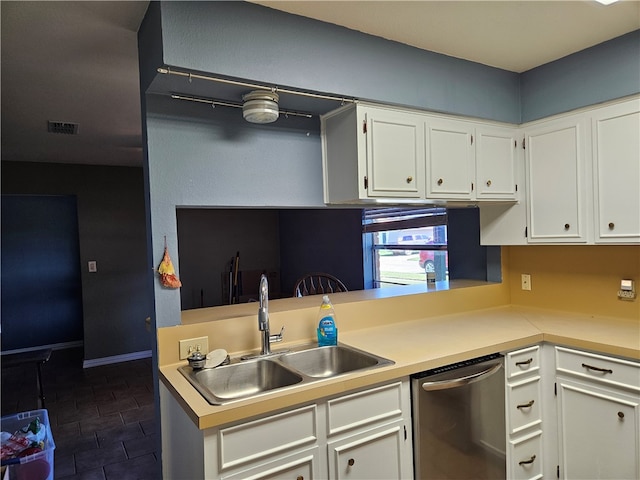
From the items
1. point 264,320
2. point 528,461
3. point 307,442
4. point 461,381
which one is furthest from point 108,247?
point 528,461

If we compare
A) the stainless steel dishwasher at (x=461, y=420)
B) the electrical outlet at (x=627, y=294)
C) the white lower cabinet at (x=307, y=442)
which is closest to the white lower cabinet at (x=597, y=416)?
the stainless steel dishwasher at (x=461, y=420)

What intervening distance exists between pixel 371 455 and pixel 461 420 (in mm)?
494

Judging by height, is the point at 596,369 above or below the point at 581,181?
below

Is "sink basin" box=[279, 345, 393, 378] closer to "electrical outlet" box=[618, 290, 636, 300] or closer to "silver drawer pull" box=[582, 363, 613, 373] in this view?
"silver drawer pull" box=[582, 363, 613, 373]

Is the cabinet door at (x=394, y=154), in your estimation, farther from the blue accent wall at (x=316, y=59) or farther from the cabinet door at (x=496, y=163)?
the cabinet door at (x=496, y=163)

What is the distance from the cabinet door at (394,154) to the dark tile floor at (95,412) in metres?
1.58

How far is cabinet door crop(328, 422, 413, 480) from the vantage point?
1.61 m

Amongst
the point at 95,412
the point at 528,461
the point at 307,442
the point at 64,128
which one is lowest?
the point at 95,412

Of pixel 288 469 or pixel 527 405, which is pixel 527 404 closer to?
pixel 527 405

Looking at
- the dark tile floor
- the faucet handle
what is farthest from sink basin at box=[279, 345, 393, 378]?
the dark tile floor

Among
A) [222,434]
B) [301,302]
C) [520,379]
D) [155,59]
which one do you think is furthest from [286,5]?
[520,379]

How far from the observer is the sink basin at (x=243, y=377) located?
69.2 inches

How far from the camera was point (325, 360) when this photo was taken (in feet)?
A: 6.75

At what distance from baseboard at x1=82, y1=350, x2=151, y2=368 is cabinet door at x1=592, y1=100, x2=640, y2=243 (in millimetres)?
4885
